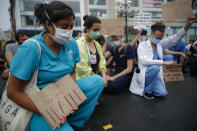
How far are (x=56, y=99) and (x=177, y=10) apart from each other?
242 centimetres

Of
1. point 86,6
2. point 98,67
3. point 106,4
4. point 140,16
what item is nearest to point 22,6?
point 86,6

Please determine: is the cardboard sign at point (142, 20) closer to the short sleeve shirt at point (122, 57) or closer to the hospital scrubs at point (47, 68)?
the short sleeve shirt at point (122, 57)

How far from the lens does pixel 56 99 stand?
119 cm

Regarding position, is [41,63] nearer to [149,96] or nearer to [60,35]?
[60,35]

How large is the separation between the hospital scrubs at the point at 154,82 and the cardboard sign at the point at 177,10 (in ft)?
2.85

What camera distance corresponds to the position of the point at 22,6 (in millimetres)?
24781

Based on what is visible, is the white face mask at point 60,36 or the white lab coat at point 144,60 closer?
the white face mask at point 60,36

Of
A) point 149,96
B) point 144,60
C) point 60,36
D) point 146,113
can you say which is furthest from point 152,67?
point 60,36

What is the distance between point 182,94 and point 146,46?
142cm

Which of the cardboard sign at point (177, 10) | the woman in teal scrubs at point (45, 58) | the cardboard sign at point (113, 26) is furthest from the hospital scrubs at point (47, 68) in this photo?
the cardboard sign at point (177, 10)

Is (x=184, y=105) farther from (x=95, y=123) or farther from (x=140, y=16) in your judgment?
(x=140, y=16)

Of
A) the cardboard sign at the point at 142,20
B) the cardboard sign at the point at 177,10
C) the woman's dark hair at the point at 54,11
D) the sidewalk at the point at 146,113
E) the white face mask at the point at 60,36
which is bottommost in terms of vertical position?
the sidewalk at the point at 146,113

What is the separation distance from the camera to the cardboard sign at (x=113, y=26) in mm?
3031

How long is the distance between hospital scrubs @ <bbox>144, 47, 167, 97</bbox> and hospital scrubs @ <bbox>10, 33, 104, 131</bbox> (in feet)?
5.72
